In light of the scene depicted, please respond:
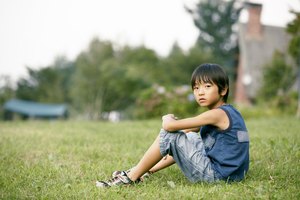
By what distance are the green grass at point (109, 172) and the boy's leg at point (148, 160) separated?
0.10m

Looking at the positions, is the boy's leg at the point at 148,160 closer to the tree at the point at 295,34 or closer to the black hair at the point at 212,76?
the black hair at the point at 212,76

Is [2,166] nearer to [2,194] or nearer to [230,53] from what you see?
[2,194]

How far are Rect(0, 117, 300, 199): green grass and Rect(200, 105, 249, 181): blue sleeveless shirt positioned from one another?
0.13m

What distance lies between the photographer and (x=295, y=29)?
10094mm

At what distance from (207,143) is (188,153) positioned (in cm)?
24

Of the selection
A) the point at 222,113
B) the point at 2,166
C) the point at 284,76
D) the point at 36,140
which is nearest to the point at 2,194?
the point at 2,166

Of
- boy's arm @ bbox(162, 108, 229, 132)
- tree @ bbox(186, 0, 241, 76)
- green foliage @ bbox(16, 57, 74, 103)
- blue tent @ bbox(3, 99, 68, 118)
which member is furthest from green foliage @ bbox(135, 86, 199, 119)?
green foliage @ bbox(16, 57, 74, 103)

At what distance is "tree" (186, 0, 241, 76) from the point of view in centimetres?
3322

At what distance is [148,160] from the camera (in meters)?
3.04

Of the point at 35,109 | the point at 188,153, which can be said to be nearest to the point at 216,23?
the point at 35,109

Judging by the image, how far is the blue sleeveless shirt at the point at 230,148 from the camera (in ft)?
9.77

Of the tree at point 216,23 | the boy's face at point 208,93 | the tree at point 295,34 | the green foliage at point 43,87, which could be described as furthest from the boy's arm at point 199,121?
the green foliage at point 43,87

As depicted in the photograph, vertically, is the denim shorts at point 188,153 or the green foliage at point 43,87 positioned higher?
the denim shorts at point 188,153

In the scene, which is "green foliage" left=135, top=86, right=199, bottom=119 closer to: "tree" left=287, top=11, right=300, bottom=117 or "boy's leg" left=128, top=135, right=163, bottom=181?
"tree" left=287, top=11, right=300, bottom=117
